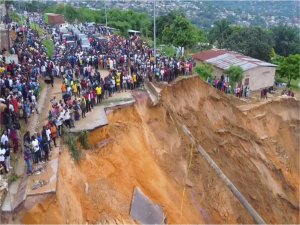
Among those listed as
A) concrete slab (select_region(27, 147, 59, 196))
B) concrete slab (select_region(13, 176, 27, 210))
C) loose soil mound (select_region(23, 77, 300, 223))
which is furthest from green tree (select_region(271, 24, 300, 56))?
concrete slab (select_region(13, 176, 27, 210))

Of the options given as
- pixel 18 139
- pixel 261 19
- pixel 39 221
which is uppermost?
pixel 18 139

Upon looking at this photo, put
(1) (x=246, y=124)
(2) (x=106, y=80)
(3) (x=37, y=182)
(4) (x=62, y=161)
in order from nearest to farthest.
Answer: (3) (x=37, y=182), (4) (x=62, y=161), (2) (x=106, y=80), (1) (x=246, y=124)

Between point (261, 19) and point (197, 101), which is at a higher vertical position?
point (197, 101)

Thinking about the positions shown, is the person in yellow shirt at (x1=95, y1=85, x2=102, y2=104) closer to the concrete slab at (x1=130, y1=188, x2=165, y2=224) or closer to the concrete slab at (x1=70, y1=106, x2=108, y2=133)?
the concrete slab at (x1=70, y1=106, x2=108, y2=133)

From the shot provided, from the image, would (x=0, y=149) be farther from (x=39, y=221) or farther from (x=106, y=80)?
(x=106, y=80)

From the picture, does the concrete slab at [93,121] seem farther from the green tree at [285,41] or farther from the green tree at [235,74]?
the green tree at [285,41]

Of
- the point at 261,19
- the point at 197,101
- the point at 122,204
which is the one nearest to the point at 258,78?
the point at 197,101

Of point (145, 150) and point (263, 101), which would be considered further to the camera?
point (263, 101)
